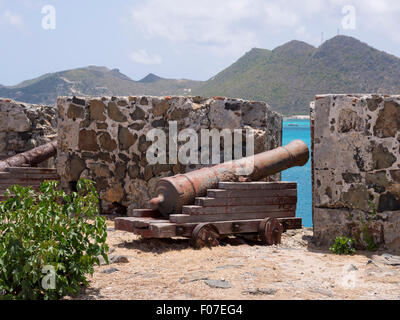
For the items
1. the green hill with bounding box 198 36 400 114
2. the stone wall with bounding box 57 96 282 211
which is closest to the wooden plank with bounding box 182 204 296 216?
the stone wall with bounding box 57 96 282 211

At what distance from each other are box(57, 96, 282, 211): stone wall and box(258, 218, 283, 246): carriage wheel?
5.29ft

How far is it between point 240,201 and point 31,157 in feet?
16.1

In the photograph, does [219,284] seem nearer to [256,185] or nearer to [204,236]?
[204,236]

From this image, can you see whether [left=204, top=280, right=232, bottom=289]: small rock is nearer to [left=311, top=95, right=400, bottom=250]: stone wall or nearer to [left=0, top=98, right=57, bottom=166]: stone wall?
[left=311, top=95, right=400, bottom=250]: stone wall

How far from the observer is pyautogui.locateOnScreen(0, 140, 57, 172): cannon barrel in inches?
367

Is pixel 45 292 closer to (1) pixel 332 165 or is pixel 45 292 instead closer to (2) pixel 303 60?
(1) pixel 332 165

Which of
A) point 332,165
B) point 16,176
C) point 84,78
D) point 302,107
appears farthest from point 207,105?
point 84,78

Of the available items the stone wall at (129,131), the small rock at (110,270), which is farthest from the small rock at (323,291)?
the stone wall at (129,131)

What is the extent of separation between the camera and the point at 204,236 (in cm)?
590

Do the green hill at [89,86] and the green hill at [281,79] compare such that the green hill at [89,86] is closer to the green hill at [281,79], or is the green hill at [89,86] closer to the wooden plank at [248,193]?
the green hill at [281,79]

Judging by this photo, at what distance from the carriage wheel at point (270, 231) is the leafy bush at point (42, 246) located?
8.77 feet

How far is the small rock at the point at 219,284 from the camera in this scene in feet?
13.8

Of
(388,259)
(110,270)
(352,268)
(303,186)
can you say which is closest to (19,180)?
(110,270)

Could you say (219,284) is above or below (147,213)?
below
